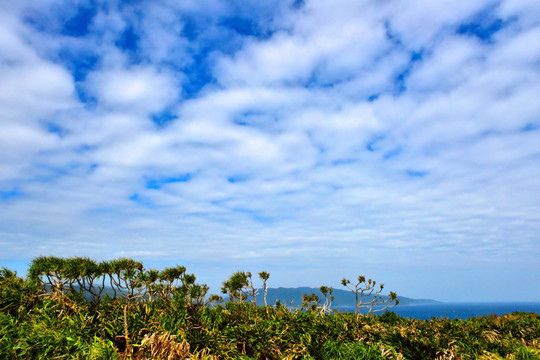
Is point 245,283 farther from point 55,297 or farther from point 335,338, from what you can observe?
point 55,297

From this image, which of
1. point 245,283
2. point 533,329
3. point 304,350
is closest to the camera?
point 304,350

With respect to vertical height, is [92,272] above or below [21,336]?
above

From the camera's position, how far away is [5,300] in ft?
33.7

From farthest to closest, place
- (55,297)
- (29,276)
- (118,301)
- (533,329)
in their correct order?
(533,329)
(29,276)
(118,301)
(55,297)

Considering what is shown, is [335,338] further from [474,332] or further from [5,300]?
[5,300]

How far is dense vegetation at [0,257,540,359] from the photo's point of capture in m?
8.23

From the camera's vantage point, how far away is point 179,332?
29.7 ft

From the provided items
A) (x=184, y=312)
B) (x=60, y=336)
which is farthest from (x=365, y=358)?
(x=60, y=336)

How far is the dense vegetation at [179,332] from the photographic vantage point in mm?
8227

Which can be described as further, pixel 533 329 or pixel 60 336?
pixel 533 329

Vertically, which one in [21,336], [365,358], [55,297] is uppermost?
[55,297]

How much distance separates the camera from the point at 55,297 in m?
10.4

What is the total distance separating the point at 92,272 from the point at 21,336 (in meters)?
5.46

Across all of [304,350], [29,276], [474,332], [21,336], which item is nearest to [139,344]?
[21,336]
